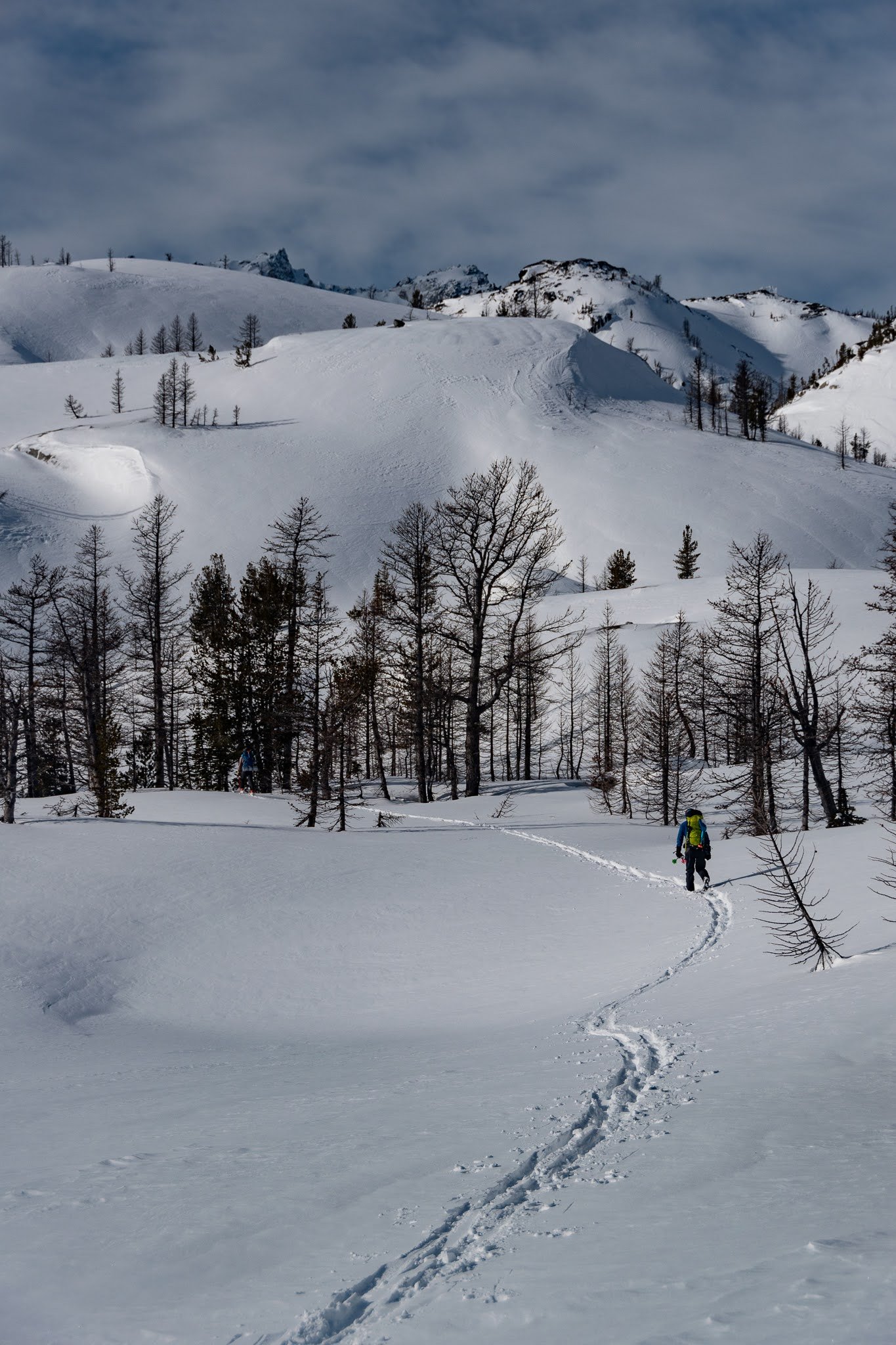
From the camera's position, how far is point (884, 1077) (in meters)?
6.66

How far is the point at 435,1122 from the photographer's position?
6.29m

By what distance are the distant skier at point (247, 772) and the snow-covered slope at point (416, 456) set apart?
4695 centimetres

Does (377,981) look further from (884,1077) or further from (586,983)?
(884,1077)

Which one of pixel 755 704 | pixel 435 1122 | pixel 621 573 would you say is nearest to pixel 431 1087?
pixel 435 1122

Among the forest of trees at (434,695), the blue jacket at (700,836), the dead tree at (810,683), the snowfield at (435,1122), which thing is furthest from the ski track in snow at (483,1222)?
the forest of trees at (434,695)

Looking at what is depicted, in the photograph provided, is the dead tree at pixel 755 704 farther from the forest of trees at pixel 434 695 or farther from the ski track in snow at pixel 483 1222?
the ski track in snow at pixel 483 1222

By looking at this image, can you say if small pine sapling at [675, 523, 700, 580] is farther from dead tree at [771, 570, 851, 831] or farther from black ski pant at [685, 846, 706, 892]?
black ski pant at [685, 846, 706, 892]

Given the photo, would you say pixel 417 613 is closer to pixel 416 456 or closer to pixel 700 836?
pixel 700 836

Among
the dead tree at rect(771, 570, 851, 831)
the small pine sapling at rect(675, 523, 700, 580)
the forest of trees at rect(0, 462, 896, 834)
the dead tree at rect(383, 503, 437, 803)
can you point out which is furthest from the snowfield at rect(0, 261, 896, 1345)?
the small pine sapling at rect(675, 523, 700, 580)

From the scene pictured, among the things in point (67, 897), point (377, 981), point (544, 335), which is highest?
point (544, 335)

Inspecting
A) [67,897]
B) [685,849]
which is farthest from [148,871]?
[685,849]

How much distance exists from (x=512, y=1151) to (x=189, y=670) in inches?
1309

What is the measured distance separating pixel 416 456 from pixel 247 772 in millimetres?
78430

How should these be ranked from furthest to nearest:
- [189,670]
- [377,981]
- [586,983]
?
[189,670]
[377,981]
[586,983]
